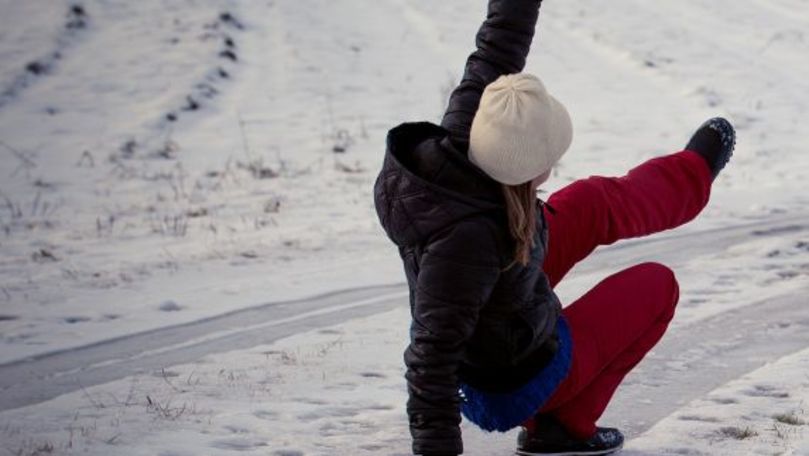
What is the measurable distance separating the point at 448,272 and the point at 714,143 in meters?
1.00

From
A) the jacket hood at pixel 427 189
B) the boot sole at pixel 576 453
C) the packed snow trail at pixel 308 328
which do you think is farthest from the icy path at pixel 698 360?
the jacket hood at pixel 427 189

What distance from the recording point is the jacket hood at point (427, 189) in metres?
3.03

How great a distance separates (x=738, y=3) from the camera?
67.7 feet

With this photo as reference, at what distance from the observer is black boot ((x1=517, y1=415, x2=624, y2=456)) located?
143 inches

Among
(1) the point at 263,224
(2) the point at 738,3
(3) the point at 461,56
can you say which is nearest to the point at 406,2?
(3) the point at 461,56

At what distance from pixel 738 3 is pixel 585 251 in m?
18.0

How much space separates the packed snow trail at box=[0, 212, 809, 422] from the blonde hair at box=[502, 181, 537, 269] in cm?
121

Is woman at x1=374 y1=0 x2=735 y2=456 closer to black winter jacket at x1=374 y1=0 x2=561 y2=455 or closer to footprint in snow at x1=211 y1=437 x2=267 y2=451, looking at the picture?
black winter jacket at x1=374 y1=0 x2=561 y2=455

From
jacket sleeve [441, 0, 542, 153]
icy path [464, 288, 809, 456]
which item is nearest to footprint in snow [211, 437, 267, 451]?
icy path [464, 288, 809, 456]

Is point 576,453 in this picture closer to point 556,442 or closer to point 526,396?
point 556,442

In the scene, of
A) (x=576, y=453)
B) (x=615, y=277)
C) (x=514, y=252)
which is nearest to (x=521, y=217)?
(x=514, y=252)

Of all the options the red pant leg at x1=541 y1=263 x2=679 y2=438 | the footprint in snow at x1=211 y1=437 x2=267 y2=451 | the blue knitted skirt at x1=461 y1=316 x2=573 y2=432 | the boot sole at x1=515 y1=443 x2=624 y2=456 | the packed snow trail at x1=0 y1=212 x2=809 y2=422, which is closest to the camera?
the blue knitted skirt at x1=461 y1=316 x2=573 y2=432

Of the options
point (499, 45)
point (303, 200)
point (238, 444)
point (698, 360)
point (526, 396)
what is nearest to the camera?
point (526, 396)

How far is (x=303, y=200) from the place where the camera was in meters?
10.3
